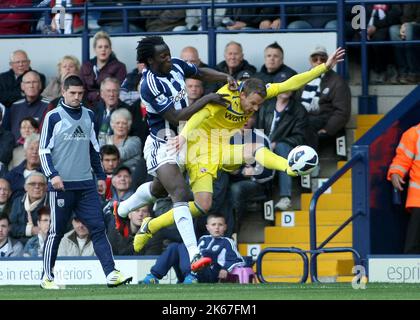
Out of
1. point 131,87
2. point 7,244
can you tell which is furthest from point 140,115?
point 7,244

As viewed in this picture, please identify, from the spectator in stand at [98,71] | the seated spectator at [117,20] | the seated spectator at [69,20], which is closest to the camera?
the spectator in stand at [98,71]

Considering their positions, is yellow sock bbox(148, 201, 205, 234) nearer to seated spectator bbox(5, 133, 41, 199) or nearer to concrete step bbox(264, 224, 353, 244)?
concrete step bbox(264, 224, 353, 244)

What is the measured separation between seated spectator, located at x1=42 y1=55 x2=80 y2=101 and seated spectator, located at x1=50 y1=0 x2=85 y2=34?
0.92m

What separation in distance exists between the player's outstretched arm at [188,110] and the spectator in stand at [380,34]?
17.7 ft

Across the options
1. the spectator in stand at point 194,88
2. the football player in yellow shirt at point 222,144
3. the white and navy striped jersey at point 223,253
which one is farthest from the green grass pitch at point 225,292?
the spectator in stand at point 194,88

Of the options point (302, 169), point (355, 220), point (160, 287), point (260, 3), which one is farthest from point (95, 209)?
point (260, 3)

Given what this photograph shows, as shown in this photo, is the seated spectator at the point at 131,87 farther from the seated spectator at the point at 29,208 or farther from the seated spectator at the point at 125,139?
the seated spectator at the point at 29,208

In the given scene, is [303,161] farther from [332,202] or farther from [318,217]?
[332,202]

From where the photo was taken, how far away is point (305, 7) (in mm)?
20000

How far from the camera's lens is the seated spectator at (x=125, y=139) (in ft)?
61.3

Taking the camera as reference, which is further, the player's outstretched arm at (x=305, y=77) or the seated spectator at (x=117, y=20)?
the seated spectator at (x=117, y=20)

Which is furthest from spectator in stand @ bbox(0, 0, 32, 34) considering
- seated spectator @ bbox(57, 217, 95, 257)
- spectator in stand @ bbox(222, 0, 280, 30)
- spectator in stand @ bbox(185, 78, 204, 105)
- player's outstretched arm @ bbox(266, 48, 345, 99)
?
player's outstretched arm @ bbox(266, 48, 345, 99)

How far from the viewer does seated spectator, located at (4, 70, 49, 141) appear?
19594 mm

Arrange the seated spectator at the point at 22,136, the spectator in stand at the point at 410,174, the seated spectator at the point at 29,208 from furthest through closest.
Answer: the seated spectator at the point at 22,136, the seated spectator at the point at 29,208, the spectator in stand at the point at 410,174
